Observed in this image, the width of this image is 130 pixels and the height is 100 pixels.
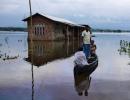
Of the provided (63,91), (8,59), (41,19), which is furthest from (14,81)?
(41,19)

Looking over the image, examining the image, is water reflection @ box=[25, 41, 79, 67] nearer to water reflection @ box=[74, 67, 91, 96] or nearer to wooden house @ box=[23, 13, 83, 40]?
water reflection @ box=[74, 67, 91, 96]

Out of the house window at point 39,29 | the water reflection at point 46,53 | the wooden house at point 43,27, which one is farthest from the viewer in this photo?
the house window at point 39,29

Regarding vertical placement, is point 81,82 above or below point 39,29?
below

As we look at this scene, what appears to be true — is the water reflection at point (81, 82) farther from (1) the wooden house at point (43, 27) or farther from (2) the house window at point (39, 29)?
(2) the house window at point (39, 29)

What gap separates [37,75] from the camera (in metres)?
16.4

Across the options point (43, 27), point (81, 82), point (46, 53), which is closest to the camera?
point (81, 82)

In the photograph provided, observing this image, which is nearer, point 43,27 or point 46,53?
point 46,53

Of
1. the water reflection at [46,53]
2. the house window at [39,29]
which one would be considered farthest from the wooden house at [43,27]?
the water reflection at [46,53]

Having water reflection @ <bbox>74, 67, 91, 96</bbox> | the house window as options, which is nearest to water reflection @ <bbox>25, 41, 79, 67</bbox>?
water reflection @ <bbox>74, 67, 91, 96</bbox>

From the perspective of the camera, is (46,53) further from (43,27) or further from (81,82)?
(43,27)

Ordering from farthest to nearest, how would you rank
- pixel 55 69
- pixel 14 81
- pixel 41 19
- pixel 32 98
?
pixel 41 19 → pixel 55 69 → pixel 14 81 → pixel 32 98

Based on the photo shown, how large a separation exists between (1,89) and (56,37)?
37.7 m

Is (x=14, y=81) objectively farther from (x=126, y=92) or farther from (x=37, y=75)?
(x=126, y=92)

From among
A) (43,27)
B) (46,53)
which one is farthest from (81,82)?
(43,27)
